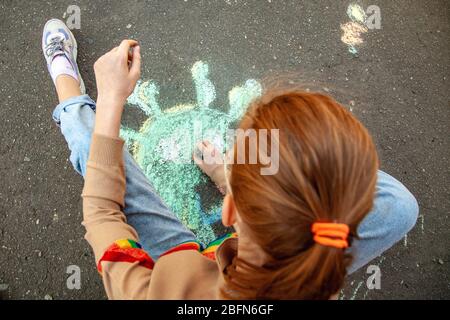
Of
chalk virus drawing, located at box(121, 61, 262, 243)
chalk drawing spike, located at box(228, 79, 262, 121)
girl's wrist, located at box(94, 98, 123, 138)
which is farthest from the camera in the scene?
chalk drawing spike, located at box(228, 79, 262, 121)

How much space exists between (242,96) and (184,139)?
0.38 metres

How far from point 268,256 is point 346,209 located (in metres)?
0.22

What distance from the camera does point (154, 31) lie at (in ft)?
6.80

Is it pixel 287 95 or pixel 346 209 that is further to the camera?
pixel 287 95

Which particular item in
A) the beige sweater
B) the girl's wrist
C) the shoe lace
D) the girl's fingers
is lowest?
the beige sweater

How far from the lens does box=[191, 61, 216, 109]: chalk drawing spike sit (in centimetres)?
201

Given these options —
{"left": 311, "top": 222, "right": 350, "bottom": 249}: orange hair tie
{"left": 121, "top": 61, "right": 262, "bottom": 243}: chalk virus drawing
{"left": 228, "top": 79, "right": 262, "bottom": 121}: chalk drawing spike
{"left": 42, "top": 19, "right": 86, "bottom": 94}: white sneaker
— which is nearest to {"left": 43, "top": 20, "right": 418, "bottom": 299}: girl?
{"left": 311, "top": 222, "right": 350, "bottom": 249}: orange hair tie

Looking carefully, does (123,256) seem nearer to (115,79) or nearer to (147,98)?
(115,79)

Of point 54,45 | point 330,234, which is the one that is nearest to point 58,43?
point 54,45

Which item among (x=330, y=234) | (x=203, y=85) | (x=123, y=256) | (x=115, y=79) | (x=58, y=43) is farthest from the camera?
(x=203, y=85)

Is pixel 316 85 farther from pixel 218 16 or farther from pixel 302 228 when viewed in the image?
pixel 302 228

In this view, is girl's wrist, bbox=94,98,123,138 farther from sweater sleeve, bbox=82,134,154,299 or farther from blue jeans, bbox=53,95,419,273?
blue jeans, bbox=53,95,419,273

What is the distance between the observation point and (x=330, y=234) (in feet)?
2.62
